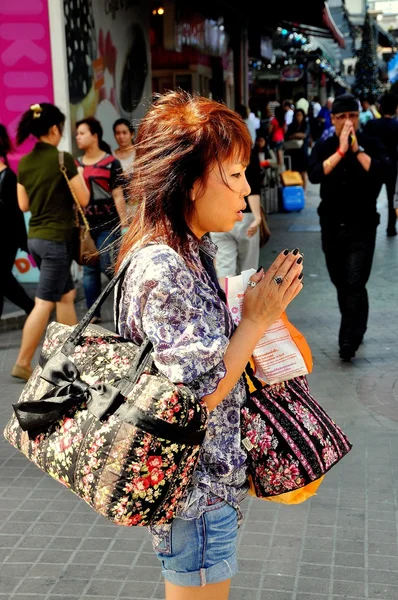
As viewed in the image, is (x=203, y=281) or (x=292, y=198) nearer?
(x=203, y=281)

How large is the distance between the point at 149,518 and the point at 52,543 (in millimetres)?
2176

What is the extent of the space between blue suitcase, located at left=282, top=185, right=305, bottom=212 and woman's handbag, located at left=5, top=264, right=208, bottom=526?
13928 millimetres

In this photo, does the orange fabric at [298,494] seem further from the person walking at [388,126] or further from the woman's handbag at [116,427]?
the person walking at [388,126]

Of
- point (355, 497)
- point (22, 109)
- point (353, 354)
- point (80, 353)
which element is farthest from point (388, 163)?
point (80, 353)

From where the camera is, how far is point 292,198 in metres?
15.9

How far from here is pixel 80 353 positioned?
220 cm

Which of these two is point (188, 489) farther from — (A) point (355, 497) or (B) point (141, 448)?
(A) point (355, 497)

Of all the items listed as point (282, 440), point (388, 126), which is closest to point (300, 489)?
point (282, 440)

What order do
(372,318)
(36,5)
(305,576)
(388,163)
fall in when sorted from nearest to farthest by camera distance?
(305,576), (388,163), (372,318), (36,5)

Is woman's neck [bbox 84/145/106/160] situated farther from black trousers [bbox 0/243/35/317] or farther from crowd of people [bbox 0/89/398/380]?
black trousers [bbox 0/243/35/317]

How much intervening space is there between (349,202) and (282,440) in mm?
4467

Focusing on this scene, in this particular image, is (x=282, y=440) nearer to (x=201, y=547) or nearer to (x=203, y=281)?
(x=201, y=547)

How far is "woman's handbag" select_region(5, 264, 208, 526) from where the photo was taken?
1971 millimetres

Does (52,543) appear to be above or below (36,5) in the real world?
below
